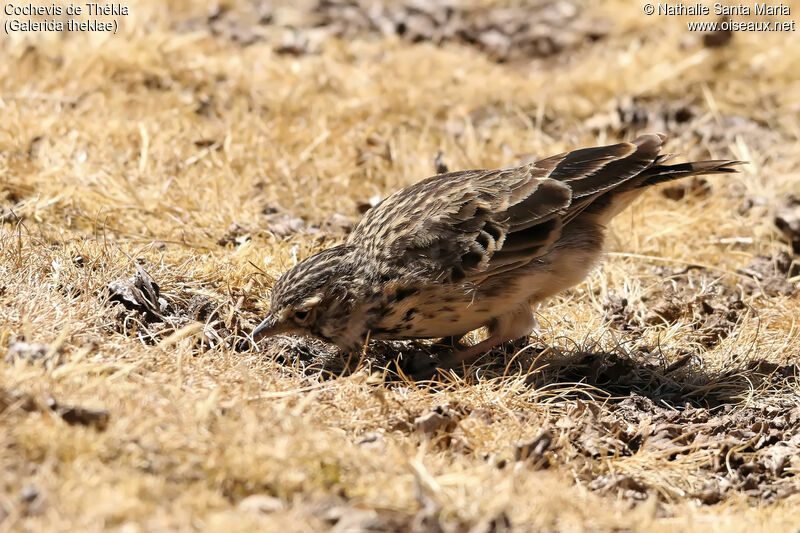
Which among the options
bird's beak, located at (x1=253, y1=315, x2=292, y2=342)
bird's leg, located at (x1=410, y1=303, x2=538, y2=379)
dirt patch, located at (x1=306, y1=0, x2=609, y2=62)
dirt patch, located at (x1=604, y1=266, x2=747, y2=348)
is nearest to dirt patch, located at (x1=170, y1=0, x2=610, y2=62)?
dirt patch, located at (x1=306, y1=0, x2=609, y2=62)

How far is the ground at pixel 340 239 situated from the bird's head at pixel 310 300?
20cm

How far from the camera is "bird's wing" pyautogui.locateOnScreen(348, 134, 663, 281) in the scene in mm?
5660

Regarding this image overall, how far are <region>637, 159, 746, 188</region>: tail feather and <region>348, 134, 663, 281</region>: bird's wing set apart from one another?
99 mm

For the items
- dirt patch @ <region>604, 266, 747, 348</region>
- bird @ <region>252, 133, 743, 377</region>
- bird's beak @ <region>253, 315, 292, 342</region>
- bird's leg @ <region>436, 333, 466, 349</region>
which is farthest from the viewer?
dirt patch @ <region>604, 266, 747, 348</region>

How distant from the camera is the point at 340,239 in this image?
721 centimetres

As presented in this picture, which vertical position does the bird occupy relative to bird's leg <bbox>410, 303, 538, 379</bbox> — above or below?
above

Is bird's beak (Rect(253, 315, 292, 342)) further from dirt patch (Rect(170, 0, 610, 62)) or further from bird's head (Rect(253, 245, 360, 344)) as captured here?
dirt patch (Rect(170, 0, 610, 62))

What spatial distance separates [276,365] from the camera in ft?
17.6

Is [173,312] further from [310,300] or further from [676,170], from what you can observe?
[676,170]

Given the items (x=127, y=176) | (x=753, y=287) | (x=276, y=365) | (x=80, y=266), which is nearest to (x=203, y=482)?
(x=276, y=365)

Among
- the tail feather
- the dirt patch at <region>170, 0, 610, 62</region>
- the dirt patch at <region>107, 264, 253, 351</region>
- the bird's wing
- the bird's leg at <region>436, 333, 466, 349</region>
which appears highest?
the dirt patch at <region>170, 0, 610, 62</region>

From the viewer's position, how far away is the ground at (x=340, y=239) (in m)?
3.79

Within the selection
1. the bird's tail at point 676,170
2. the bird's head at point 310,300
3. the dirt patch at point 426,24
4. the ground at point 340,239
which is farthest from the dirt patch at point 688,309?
the dirt patch at point 426,24

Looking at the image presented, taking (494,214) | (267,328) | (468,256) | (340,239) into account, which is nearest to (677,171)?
(494,214)
